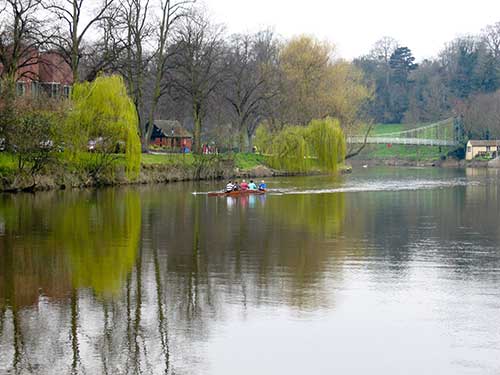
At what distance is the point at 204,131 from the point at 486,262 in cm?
7337

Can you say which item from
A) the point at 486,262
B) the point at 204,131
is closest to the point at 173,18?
the point at 204,131

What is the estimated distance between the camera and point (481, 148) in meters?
117

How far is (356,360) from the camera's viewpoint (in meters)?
12.2

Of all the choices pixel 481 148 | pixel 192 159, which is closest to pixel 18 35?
pixel 192 159

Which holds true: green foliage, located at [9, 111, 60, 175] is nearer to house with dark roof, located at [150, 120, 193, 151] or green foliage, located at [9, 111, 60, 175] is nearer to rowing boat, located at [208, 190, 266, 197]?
rowing boat, located at [208, 190, 266, 197]

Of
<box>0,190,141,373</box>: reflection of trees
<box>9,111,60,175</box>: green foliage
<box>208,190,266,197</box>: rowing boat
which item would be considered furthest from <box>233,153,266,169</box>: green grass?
<box>0,190,141,373</box>: reflection of trees

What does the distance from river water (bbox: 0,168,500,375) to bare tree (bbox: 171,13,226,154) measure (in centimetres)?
3263

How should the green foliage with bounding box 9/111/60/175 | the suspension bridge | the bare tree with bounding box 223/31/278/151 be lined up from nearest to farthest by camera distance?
the green foliage with bounding box 9/111/60/175 → the bare tree with bounding box 223/31/278/151 → the suspension bridge

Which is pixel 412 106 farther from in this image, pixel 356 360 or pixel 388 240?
pixel 356 360

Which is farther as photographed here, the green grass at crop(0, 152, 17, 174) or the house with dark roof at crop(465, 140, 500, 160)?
the house with dark roof at crop(465, 140, 500, 160)

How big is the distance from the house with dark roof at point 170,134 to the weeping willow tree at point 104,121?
39322 millimetres

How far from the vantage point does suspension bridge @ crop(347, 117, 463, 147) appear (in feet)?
391

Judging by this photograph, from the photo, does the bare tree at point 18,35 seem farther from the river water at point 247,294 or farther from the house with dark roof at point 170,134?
the house with dark roof at point 170,134

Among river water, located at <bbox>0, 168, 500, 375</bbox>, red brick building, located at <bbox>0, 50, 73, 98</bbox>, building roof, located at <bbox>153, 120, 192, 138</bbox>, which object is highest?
red brick building, located at <bbox>0, 50, 73, 98</bbox>
